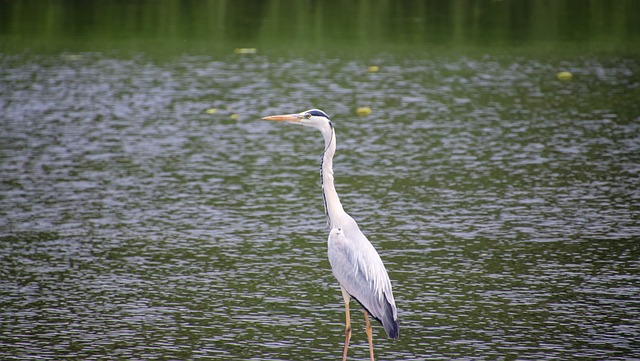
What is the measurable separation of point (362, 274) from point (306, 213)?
17.8ft

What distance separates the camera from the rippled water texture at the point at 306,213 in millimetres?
9953

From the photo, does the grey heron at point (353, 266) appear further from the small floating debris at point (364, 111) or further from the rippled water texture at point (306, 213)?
the small floating debris at point (364, 111)

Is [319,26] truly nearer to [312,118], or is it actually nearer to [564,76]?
[564,76]

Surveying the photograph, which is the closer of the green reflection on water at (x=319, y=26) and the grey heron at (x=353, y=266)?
the grey heron at (x=353, y=266)

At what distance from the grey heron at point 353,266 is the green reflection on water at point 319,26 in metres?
19.3

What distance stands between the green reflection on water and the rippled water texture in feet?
13.6

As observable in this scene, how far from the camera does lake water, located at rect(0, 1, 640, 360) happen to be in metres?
9.96

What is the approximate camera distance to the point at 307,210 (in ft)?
47.3

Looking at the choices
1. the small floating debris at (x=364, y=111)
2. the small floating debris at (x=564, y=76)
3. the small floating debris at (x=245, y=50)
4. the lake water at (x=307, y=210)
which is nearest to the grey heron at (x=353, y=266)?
the lake water at (x=307, y=210)

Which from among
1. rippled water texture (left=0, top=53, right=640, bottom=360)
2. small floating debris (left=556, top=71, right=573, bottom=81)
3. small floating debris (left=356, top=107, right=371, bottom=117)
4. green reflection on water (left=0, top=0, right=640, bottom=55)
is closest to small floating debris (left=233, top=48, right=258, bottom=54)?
green reflection on water (left=0, top=0, right=640, bottom=55)

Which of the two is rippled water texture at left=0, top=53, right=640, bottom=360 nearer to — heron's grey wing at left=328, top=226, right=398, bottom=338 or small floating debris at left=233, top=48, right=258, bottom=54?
heron's grey wing at left=328, top=226, right=398, bottom=338

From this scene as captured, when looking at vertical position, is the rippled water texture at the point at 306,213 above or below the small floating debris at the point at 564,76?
below

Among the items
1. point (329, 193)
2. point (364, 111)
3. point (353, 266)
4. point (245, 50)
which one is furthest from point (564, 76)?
point (353, 266)

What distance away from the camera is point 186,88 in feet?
78.8
